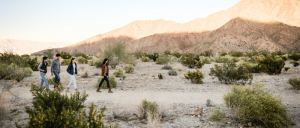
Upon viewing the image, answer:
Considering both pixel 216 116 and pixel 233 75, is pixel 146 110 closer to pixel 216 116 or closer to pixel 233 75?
pixel 216 116

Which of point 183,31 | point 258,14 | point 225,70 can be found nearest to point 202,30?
point 183,31

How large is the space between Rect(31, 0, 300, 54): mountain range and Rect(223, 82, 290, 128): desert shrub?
45181mm

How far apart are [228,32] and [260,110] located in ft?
252

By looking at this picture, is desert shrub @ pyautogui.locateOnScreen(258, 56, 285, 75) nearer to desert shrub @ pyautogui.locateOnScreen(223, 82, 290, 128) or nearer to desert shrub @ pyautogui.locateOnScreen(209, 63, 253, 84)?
desert shrub @ pyautogui.locateOnScreen(209, 63, 253, 84)

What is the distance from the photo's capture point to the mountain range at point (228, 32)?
67.0 m

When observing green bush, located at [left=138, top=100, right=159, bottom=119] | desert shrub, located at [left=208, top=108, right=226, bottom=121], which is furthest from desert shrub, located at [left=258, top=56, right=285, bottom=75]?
green bush, located at [left=138, top=100, right=159, bottom=119]

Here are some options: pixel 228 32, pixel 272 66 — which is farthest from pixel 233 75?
pixel 228 32

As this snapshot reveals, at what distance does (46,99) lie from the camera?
3.97m

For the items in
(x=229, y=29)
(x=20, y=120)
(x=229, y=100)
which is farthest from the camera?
(x=229, y=29)

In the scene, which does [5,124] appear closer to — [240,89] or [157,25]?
[240,89]

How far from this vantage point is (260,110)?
4.47m

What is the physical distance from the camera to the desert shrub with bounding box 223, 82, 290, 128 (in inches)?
171

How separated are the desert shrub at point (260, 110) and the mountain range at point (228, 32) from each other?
1779 inches

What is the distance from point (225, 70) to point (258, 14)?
268 ft
